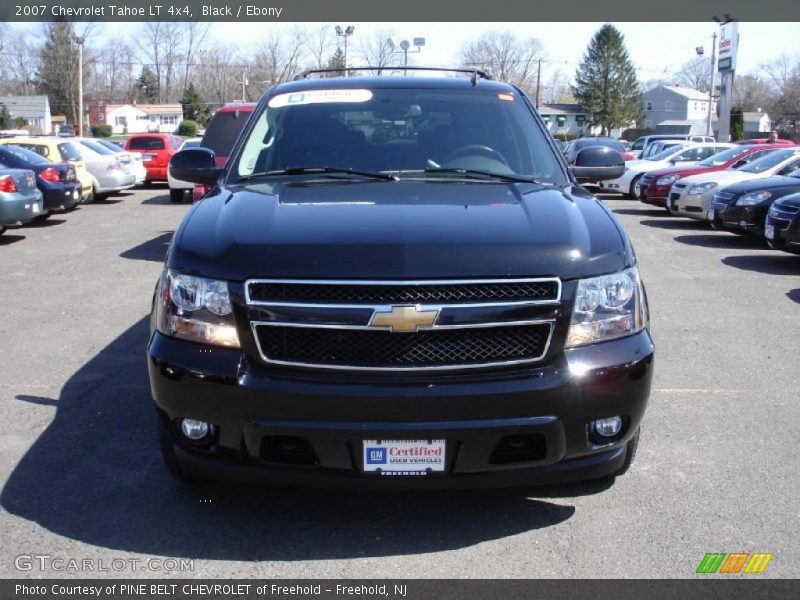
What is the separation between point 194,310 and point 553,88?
390 ft

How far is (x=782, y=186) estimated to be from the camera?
13.1 m

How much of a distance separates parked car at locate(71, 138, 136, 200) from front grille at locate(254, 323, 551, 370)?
18.8m

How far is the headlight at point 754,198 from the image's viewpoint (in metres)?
13.0

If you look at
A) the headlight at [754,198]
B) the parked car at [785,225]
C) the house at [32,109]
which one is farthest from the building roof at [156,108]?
the parked car at [785,225]

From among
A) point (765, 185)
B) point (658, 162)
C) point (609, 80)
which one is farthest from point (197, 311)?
point (609, 80)

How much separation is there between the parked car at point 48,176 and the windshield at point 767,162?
522 inches

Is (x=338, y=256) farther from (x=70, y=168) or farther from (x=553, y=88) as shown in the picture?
(x=553, y=88)

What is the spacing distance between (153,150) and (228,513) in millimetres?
23798

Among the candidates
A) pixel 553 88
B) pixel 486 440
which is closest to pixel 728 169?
pixel 486 440

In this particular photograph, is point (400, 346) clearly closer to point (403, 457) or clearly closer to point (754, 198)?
point (403, 457)

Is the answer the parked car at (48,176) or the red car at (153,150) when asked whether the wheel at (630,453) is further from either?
the red car at (153,150)

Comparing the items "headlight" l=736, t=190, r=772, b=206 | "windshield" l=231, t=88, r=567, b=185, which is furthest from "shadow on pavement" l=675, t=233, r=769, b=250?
"windshield" l=231, t=88, r=567, b=185

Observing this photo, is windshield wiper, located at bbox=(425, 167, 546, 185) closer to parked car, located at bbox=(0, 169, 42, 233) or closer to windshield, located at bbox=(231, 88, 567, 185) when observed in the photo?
windshield, located at bbox=(231, 88, 567, 185)

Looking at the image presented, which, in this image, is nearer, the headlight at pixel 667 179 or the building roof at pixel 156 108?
the headlight at pixel 667 179
